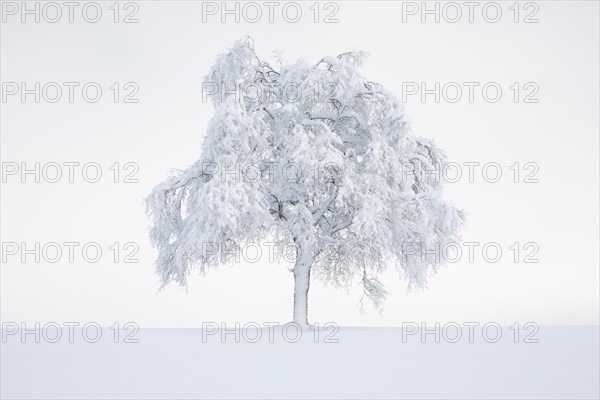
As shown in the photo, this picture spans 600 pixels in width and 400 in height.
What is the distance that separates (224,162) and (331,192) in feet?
13.1

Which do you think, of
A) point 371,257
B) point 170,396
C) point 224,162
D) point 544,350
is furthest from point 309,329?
point 170,396

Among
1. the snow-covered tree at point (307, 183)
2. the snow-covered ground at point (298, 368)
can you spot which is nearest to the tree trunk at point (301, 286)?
the snow-covered tree at point (307, 183)

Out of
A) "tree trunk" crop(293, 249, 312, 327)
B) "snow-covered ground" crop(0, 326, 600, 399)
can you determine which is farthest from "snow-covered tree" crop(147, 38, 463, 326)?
"snow-covered ground" crop(0, 326, 600, 399)

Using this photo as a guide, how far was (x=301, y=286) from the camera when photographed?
2216cm

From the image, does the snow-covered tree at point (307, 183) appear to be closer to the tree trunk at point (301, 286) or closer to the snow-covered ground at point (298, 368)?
the tree trunk at point (301, 286)

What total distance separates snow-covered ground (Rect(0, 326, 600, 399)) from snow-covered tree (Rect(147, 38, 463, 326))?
13.6ft

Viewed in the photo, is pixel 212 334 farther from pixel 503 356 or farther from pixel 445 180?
pixel 445 180

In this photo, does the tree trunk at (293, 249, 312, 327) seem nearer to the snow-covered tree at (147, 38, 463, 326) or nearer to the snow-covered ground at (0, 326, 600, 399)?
the snow-covered tree at (147, 38, 463, 326)

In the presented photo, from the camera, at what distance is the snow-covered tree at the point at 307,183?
19.9 meters

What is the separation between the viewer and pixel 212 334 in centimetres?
1900

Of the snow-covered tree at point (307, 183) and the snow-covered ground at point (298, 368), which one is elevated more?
the snow-covered tree at point (307, 183)

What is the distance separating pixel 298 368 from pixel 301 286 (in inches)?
396

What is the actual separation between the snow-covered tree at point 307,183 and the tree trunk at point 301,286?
4 centimetres

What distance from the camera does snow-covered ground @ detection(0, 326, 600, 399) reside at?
10133mm
